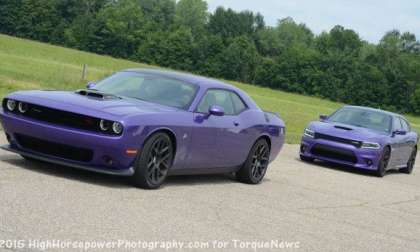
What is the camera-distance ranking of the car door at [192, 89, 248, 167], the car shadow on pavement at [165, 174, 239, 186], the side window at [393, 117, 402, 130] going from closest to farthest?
the car door at [192, 89, 248, 167]
the car shadow on pavement at [165, 174, 239, 186]
the side window at [393, 117, 402, 130]

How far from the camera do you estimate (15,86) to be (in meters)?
25.2

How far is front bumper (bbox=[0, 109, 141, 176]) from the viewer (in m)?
7.84

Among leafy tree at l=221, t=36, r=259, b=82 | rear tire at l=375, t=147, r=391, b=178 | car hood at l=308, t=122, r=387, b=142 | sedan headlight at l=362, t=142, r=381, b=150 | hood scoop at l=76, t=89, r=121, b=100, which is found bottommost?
leafy tree at l=221, t=36, r=259, b=82

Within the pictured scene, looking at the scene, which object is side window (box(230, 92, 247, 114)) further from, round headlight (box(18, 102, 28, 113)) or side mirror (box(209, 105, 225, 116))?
round headlight (box(18, 102, 28, 113))

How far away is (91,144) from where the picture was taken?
7.85m

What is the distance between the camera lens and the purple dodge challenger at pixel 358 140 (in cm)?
1522

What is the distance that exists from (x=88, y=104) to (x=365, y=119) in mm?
9507

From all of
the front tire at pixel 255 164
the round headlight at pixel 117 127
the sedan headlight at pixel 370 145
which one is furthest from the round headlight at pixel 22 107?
the sedan headlight at pixel 370 145

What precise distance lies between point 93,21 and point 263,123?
389ft

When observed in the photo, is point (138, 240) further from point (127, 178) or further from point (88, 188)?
point (127, 178)

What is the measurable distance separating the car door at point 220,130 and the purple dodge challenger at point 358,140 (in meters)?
5.53

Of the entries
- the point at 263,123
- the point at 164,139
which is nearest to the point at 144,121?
the point at 164,139

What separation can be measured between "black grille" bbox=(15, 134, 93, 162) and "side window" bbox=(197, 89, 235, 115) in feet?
5.76

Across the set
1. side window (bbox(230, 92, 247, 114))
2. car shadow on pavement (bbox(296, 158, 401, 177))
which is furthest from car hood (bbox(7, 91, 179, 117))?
car shadow on pavement (bbox(296, 158, 401, 177))
